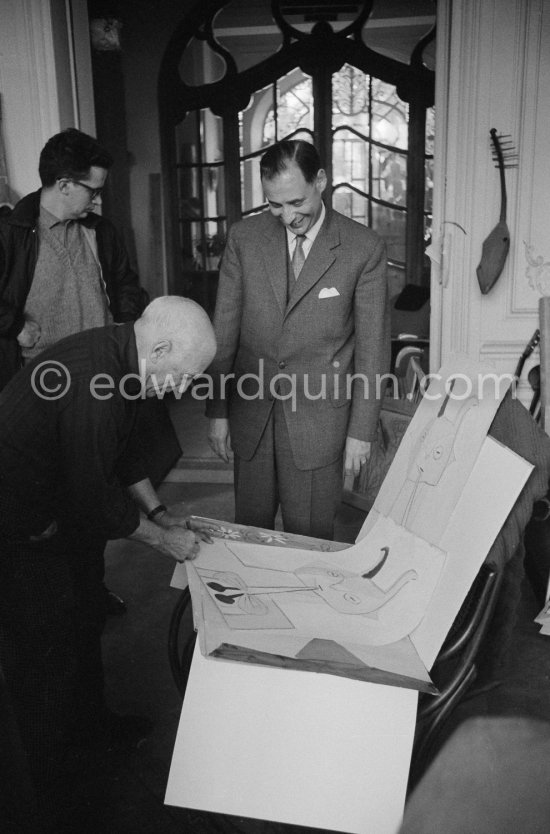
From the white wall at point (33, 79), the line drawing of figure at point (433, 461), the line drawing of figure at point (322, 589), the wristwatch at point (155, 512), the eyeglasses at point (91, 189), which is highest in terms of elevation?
the white wall at point (33, 79)

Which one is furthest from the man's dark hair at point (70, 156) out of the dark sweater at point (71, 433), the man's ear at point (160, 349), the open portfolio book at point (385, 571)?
the open portfolio book at point (385, 571)

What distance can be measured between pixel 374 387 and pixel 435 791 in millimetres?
1529

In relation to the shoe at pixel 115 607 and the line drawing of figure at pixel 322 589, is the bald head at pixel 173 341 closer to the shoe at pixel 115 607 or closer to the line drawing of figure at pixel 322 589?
the line drawing of figure at pixel 322 589

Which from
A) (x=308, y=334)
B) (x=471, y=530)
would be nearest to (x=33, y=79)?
(x=308, y=334)

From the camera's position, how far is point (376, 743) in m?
1.32

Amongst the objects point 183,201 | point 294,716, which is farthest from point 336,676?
point 183,201

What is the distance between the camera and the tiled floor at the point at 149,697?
173 centimetres

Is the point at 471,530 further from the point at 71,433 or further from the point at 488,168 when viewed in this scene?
the point at 488,168

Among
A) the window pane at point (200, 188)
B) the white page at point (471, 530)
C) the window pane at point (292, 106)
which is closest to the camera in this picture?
the white page at point (471, 530)

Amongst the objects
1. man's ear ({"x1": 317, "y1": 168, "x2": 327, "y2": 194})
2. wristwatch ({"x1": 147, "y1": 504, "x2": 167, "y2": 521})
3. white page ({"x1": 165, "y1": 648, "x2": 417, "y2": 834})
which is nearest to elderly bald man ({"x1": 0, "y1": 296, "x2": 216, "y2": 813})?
wristwatch ({"x1": 147, "y1": 504, "x2": 167, "y2": 521})

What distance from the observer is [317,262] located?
203 cm

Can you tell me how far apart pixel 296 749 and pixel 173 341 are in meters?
0.80

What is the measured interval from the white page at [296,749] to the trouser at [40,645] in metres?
0.33

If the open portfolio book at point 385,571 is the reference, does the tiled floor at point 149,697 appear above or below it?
below
